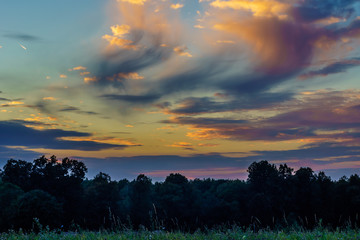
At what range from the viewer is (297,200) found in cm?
5700

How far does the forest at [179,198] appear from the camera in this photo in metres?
52.5

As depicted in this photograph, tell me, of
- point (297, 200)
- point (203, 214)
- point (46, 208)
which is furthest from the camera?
point (203, 214)

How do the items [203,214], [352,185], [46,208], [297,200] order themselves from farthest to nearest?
[203,214]
[297,200]
[352,185]
[46,208]

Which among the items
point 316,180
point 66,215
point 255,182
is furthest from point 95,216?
point 316,180

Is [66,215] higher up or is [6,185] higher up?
[6,185]

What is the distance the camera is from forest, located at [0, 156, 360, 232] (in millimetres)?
52531

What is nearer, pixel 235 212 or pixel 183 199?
pixel 235 212

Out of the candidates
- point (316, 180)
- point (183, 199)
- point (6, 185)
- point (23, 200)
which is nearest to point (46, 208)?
point (23, 200)

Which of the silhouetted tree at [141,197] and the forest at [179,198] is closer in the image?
the forest at [179,198]

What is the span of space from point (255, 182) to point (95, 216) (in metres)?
26.4

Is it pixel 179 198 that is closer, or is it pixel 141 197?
pixel 179 198

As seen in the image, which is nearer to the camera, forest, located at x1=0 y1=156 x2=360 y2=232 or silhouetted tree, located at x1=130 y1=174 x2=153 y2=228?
forest, located at x1=0 y1=156 x2=360 y2=232

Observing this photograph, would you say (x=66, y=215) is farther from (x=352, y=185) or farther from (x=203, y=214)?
(x=352, y=185)

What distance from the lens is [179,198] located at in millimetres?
60688
